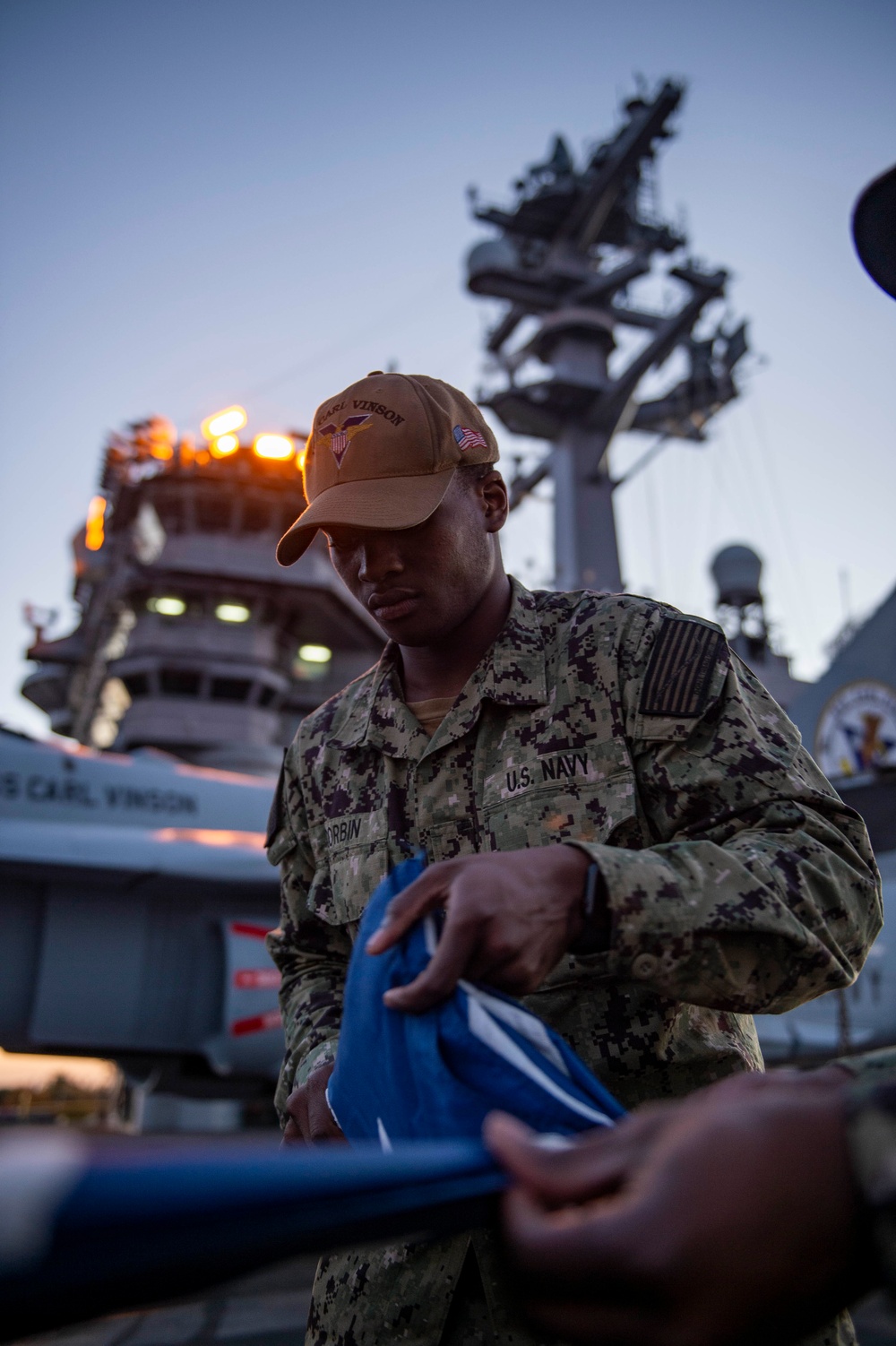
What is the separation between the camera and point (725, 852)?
4.40 ft

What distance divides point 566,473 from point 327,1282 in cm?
2637

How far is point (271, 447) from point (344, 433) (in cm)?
2422

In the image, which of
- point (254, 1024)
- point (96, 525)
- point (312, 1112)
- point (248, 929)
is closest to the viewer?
point (312, 1112)

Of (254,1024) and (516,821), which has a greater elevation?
(516,821)

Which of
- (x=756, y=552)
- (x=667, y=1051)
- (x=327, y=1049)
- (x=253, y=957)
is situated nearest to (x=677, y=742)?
(x=667, y=1051)

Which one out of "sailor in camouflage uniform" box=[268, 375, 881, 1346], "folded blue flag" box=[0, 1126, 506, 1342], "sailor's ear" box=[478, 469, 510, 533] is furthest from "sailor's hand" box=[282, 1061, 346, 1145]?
"sailor's ear" box=[478, 469, 510, 533]

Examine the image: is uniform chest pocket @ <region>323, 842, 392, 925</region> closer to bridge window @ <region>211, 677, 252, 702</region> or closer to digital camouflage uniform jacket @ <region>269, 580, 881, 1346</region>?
digital camouflage uniform jacket @ <region>269, 580, 881, 1346</region>

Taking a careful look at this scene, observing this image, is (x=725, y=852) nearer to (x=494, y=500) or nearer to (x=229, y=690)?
(x=494, y=500)

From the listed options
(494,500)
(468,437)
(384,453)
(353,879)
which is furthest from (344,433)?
(353,879)

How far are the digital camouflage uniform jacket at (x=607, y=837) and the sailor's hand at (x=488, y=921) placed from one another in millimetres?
101

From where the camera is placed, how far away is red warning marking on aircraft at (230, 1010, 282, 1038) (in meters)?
8.66

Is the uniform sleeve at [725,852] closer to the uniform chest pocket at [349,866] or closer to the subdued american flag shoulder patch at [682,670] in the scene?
the subdued american flag shoulder patch at [682,670]

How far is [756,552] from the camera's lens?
80.4 ft

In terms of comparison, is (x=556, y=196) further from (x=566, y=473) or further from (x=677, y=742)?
(x=677, y=742)
